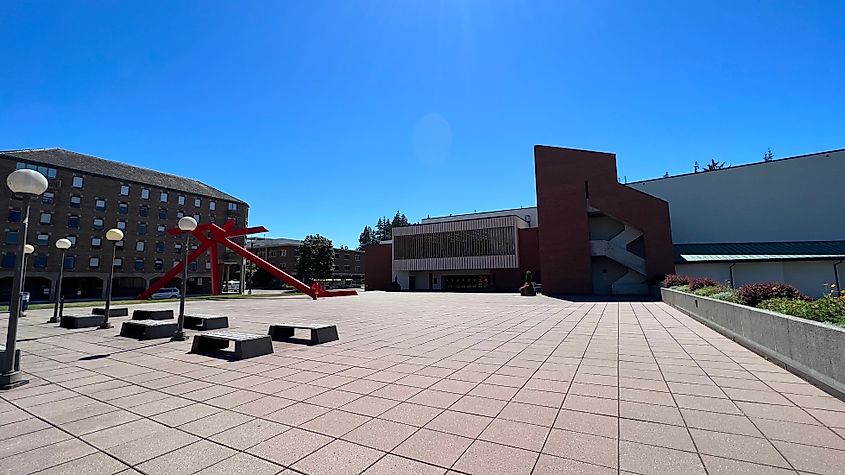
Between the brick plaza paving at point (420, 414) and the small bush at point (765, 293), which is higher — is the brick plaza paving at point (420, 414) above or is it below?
below

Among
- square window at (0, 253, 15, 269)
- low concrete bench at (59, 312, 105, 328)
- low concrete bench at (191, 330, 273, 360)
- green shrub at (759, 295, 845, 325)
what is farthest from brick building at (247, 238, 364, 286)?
green shrub at (759, 295, 845, 325)

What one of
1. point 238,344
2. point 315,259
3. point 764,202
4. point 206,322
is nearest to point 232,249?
point 206,322

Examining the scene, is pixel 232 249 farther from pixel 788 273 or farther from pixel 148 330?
pixel 788 273

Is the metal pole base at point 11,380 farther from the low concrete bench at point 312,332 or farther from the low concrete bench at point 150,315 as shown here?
the low concrete bench at point 150,315

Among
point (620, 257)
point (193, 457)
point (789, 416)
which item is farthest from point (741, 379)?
point (620, 257)

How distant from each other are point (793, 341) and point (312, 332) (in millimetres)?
9059

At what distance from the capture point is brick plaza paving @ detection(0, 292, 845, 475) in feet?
10.4

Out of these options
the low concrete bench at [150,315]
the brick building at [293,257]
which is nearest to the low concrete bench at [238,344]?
the low concrete bench at [150,315]

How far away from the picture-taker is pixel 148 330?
383 inches

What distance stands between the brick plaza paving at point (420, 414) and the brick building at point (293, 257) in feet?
234

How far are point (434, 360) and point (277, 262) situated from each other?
80.4 meters

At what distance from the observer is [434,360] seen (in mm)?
7199

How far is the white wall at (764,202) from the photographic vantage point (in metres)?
34.5

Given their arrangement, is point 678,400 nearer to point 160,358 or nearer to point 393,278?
point 160,358
